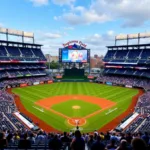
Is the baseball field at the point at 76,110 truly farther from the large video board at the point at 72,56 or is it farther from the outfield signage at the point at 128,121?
the large video board at the point at 72,56

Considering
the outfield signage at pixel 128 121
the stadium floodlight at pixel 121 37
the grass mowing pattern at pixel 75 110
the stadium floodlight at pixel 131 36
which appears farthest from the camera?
the stadium floodlight at pixel 121 37

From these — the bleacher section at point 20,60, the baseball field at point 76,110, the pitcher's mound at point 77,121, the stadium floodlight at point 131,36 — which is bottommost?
the pitcher's mound at point 77,121

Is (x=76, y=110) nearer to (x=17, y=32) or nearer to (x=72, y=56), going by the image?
(x=72, y=56)

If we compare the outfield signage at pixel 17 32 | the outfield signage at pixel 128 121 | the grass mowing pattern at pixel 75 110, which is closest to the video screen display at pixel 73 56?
the outfield signage at pixel 17 32

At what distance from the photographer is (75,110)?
3403 centimetres

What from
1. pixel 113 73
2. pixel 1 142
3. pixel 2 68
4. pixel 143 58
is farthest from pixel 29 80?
pixel 1 142

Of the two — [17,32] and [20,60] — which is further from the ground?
[17,32]

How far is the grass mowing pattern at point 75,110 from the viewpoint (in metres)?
32.1

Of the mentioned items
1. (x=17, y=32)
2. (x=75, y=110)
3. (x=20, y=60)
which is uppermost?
(x=17, y=32)

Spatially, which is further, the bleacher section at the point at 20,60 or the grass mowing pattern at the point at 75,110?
the bleacher section at the point at 20,60

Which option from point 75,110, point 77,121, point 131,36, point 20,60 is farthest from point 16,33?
point 77,121

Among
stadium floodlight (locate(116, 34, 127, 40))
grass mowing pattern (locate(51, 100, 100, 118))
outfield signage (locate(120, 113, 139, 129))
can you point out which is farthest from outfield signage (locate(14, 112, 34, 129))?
stadium floodlight (locate(116, 34, 127, 40))

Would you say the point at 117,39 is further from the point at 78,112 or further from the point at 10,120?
the point at 10,120

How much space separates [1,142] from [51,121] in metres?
20.9
